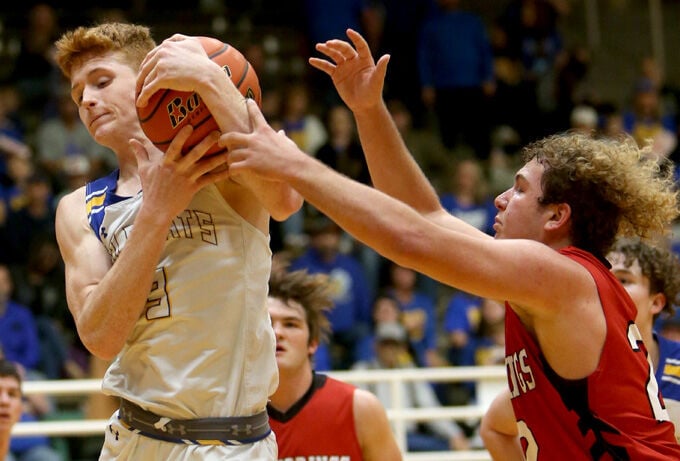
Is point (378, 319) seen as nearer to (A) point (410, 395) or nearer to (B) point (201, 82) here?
(A) point (410, 395)

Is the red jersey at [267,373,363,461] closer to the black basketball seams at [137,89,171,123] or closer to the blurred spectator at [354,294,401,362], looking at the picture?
the black basketball seams at [137,89,171,123]

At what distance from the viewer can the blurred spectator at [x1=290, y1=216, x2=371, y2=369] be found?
8.93 meters

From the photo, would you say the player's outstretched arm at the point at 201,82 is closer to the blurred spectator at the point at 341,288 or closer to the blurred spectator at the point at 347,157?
the blurred spectator at the point at 341,288

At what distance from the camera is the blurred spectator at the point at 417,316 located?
28.6ft

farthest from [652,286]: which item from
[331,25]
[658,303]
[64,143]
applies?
[331,25]

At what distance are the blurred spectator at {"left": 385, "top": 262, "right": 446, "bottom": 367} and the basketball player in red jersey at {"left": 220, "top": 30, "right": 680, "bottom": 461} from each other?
17.0 ft

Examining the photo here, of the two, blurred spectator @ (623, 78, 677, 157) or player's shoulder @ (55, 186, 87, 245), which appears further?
blurred spectator @ (623, 78, 677, 157)

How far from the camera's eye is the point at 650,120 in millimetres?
11422

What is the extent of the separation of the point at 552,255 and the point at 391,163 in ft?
2.87

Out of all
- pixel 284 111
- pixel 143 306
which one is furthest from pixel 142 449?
pixel 284 111

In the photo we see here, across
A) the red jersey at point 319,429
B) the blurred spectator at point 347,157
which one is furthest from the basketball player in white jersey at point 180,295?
the blurred spectator at point 347,157

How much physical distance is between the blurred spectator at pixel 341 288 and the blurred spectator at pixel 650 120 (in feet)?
12.0

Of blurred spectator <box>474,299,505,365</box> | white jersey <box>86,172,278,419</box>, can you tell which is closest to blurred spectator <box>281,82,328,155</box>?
blurred spectator <box>474,299,505,365</box>

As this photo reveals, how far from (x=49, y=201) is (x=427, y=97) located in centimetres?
444
